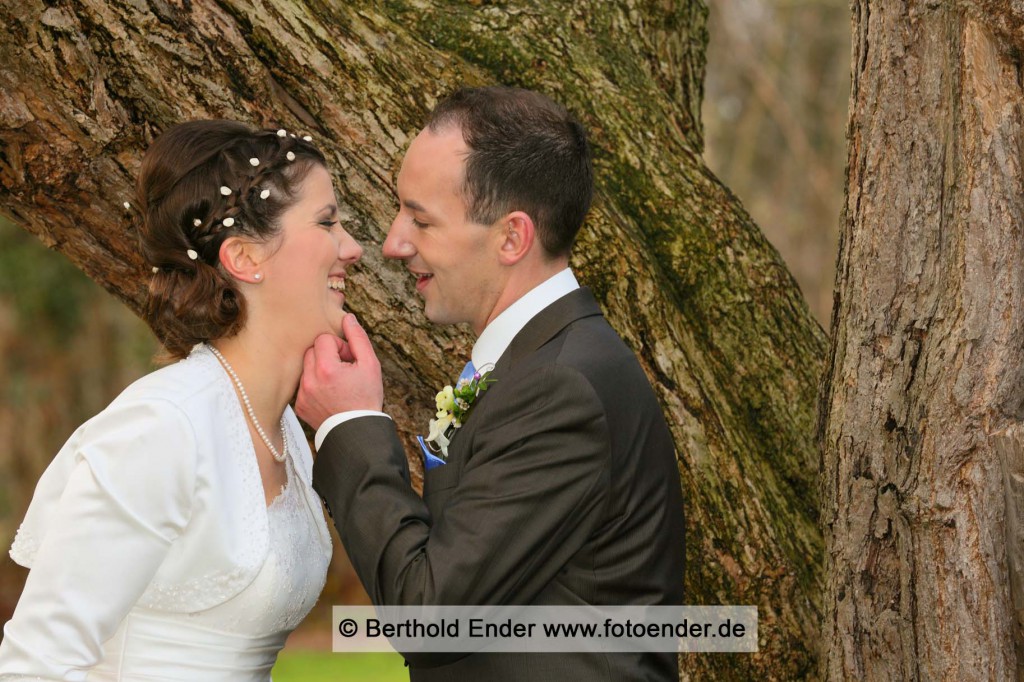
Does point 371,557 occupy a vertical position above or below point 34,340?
below

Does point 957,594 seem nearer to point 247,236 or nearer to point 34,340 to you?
point 247,236

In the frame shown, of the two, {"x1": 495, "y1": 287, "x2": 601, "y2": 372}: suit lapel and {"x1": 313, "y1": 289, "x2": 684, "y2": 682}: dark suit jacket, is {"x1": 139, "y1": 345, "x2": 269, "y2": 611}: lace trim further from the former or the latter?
{"x1": 495, "y1": 287, "x2": 601, "y2": 372}: suit lapel

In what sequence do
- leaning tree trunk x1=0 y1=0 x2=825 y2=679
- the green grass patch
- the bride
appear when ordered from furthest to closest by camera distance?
the green grass patch < leaning tree trunk x1=0 y1=0 x2=825 y2=679 < the bride

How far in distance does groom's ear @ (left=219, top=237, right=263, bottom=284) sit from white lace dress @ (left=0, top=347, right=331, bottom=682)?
0.25 meters

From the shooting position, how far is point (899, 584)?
3.24 m

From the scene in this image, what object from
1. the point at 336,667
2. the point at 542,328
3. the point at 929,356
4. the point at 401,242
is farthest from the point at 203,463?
the point at 336,667

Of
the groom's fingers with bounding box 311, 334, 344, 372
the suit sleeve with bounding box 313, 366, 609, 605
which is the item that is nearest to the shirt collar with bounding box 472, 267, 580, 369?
the suit sleeve with bounding box 313, 366, 609, 605

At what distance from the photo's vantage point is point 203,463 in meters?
2.94

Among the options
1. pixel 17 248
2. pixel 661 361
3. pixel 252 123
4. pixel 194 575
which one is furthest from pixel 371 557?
pixel 17 248

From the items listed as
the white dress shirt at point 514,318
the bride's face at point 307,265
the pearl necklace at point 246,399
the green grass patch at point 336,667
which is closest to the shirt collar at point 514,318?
the white dress shirt at point 514,318

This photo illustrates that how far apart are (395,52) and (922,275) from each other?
177 centimetres

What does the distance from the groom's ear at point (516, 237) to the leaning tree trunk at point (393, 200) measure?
528 millimetres

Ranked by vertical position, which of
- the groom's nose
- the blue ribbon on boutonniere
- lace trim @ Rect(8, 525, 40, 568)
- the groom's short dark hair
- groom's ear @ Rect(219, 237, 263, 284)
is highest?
the groom's short dark hair

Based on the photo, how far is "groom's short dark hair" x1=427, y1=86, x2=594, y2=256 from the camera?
308 centimetres
